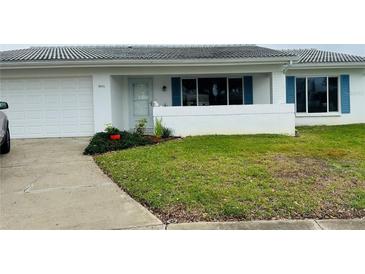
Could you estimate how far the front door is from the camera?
604 inches

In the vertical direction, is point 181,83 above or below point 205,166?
above

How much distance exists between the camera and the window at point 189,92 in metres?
15.4

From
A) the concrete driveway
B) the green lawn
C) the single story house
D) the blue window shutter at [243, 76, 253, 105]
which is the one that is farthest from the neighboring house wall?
the concrete driveway

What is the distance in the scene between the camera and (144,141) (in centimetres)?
1068

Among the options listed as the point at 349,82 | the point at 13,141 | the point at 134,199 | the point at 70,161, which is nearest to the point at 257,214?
the point at 134,199

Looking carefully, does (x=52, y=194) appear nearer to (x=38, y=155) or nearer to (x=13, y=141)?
(x=38, y=155)

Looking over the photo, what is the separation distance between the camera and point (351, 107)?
642 inches

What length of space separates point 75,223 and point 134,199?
1.14 m

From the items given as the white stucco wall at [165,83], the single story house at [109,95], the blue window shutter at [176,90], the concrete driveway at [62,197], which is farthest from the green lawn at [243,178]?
the blue window shutter at [176,90]

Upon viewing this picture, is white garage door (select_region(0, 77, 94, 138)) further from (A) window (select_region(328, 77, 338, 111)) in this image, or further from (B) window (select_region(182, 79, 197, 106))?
(A) window (select_region(328, 77, 338, 111))

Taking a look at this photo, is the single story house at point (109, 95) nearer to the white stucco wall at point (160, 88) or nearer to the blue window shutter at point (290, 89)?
the white stucco wall at point (160, 88)

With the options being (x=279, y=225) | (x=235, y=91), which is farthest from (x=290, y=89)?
(x=279, y=225)

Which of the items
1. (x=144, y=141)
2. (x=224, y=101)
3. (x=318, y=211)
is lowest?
(x=318, y=211)

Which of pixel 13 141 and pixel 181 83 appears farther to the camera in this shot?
pixel 181 83
